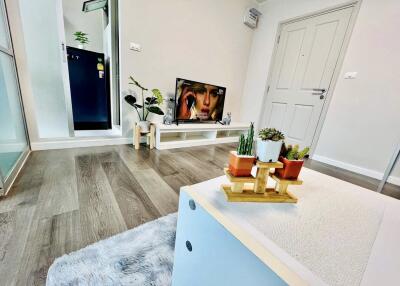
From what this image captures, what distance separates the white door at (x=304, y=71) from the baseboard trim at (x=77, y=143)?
2672mm

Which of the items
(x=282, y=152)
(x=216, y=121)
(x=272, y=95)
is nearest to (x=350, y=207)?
(x=282, y=152)

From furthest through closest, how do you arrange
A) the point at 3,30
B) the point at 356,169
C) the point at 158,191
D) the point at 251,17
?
1. the point at 251,17
2. the point at 356,169
3. the point at 3,30
4. the point at 158,191

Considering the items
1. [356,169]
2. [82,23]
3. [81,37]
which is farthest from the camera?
[82,23]

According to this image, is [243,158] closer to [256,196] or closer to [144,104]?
[256,196]

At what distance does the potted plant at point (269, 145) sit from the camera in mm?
522

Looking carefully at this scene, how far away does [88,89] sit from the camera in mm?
2756

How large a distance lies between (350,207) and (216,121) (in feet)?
8.67

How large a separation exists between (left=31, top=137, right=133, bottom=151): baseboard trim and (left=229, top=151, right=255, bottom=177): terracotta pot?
224 centimetres

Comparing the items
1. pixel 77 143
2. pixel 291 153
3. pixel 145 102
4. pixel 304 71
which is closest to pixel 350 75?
pixel 304 71

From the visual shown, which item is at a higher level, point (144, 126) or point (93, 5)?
point (93, 5)

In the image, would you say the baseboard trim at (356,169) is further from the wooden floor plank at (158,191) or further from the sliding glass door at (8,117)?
the sliding glass door at (8,117)

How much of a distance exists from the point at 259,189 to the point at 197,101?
2333 mm

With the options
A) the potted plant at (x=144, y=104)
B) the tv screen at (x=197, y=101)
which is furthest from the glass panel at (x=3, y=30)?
the tv screen at (x=197, y=101)

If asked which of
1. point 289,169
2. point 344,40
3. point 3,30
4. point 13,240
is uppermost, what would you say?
point 344,40
